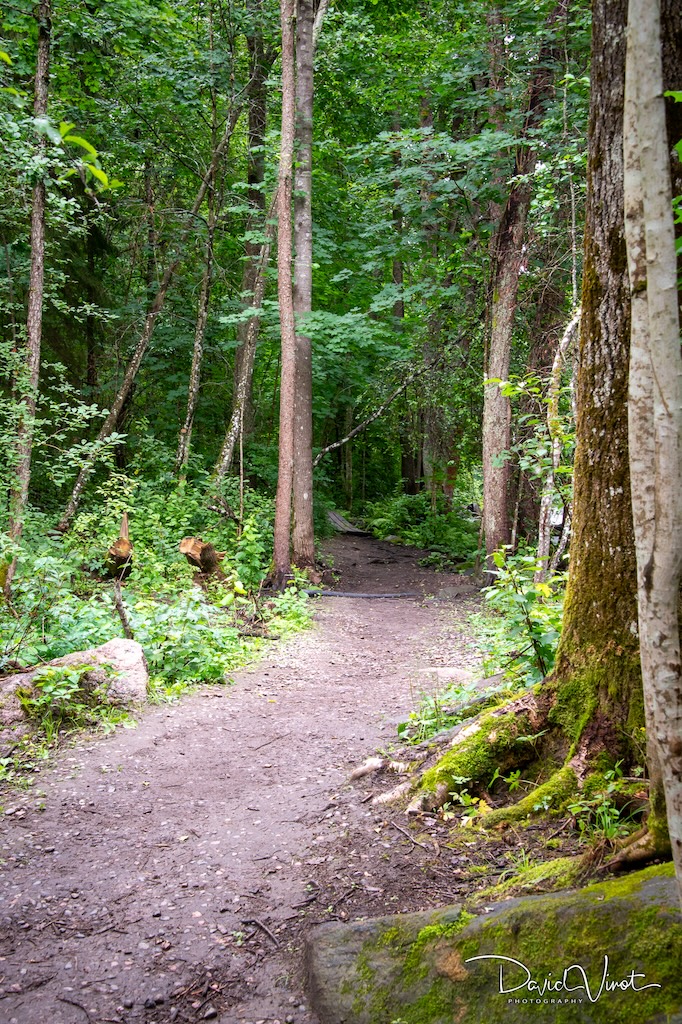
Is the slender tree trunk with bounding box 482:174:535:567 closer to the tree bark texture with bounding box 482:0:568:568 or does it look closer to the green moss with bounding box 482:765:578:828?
the tree bark texture with bounding box 482:0:568:568

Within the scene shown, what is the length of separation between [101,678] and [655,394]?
18.0 ft

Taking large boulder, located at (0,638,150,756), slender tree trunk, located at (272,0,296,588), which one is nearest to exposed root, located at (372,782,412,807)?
large boulder, located at (0,638,150,756)

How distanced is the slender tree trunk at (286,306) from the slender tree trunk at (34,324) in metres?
3.80

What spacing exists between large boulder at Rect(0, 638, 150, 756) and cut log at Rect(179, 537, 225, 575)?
424 cm

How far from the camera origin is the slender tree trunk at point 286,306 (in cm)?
1182

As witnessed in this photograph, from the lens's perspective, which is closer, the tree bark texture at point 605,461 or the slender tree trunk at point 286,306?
the tree bark texture at point 605,461

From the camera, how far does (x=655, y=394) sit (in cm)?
195

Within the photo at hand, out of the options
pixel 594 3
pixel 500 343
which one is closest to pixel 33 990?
pixel 594 3

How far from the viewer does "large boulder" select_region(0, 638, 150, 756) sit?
5.60 meters

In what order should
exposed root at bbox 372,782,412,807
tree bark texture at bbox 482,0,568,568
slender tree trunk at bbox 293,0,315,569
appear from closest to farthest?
exposed root at bbox 372,782,412,807 → tree bark texture at bbox 482,0,568,568 → slender tree trunk at bbox 293,0,315,569

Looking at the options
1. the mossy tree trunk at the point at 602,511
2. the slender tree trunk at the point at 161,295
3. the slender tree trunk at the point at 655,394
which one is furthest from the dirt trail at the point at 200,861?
the slender tree trunk at the point at 161,295

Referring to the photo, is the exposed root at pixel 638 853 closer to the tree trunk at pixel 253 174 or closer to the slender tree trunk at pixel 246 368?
the slender tree trunk at pixel 246 368

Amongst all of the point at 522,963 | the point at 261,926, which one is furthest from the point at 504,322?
the point at 522,963

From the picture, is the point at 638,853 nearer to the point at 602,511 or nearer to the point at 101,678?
the point at 602,511
